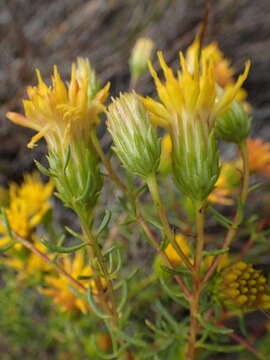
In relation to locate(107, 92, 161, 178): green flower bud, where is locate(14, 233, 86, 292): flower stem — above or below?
below

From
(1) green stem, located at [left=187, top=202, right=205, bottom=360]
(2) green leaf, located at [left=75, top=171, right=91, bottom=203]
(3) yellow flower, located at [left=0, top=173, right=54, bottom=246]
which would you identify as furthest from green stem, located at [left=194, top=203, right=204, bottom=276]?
(3) yellow flower, located at [left=0, top=173, right=54, bottom=246]

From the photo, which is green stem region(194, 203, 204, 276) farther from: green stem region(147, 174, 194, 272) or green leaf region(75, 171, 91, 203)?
green leaf region(75, 171, 91, 203)

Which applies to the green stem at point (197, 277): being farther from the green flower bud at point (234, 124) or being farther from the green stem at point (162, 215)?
the green flower bud at point (234, 124)

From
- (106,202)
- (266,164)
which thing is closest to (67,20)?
(106,202)

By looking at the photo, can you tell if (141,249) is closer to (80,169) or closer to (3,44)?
(80,169)

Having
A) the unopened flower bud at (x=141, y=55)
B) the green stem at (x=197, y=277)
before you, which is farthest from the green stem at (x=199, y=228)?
the unopened flower bud at (x=141, y=55)

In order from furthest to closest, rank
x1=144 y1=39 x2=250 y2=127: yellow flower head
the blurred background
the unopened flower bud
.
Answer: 1. the blurred background
2. the unopened flower bud
3. x1=144 y1=39 x2=250 y2=127: yellow flower head
